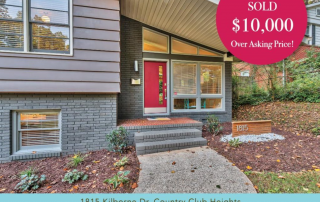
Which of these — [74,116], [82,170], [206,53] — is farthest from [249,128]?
[74,116]

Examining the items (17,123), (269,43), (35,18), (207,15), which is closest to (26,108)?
(17,123)

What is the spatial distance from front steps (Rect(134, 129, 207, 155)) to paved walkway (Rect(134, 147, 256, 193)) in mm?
152

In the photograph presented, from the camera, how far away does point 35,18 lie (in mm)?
2770

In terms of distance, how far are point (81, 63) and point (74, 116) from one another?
3.56ft

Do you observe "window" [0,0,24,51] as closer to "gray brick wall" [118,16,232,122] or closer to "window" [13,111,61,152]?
"window" [13,111,61,152]

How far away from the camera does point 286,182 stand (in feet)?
6.27

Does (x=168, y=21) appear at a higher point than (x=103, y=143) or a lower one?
higher

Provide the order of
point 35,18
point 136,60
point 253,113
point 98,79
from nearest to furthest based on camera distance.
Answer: point 35,18 → point 98,79 → point 136,60 → point 253,113

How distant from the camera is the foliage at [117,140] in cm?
291

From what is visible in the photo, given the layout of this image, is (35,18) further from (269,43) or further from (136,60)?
(269,43)

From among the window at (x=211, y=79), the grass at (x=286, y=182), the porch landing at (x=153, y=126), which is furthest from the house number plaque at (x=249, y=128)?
the window at (x=211, y=79)

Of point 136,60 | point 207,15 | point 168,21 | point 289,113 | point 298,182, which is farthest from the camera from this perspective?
point 289,113

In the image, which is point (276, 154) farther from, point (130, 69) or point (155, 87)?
point (130, 69)

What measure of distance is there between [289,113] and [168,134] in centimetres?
505
